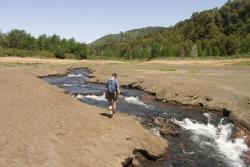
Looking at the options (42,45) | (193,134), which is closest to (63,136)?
(193,134)

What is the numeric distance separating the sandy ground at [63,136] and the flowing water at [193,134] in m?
1.58

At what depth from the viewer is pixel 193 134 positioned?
26328 millimetres

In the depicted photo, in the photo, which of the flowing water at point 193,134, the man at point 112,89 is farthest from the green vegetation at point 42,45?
the man at point 112,89

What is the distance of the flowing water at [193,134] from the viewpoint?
20.8 meters

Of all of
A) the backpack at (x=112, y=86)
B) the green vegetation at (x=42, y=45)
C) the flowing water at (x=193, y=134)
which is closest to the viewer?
the flowing water at (x=193, y=134)

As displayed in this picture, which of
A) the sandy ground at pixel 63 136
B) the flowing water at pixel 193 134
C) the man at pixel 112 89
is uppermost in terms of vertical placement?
the man at pixel 112 89

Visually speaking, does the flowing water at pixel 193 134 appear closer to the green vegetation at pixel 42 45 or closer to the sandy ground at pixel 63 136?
the sandy ground at pixel 63 136

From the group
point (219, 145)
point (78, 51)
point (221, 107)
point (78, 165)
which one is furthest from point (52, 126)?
point (78, 51)

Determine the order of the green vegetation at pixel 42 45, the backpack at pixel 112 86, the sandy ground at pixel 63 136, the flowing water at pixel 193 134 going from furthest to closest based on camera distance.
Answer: the green vegetation at pixel 42 45 < the backpack at pixel 112 86 < the flowing water at pixel 193 134 < the sandy ground at pixel 63 136

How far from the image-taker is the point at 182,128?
2788 cm

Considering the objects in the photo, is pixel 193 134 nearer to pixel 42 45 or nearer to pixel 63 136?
pixel 63 136

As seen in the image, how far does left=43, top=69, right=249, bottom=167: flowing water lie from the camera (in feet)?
68.3

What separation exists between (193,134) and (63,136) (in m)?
11.1

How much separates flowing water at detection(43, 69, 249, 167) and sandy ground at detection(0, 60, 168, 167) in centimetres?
158
